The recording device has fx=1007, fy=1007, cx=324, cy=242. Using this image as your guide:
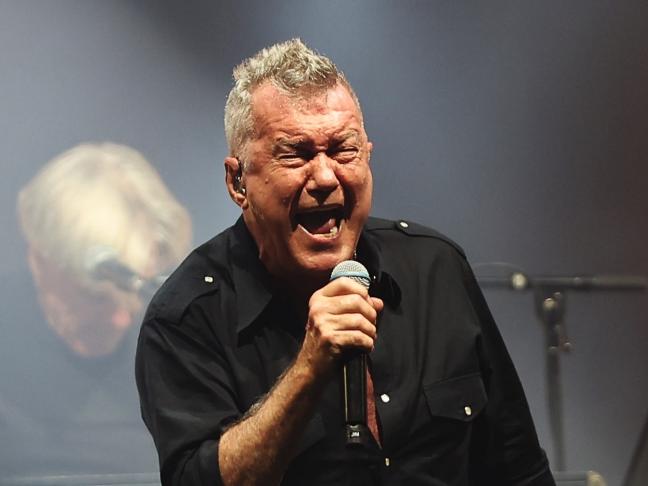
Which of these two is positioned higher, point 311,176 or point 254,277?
point 311,176

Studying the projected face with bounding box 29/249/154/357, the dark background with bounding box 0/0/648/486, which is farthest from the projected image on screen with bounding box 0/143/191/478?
the dark background with bounding box 0/0/648/486

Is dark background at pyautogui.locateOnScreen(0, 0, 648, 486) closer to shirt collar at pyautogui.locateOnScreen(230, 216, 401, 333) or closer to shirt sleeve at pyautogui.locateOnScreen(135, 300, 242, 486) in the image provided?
shirt collar at pyautogui.locateOnScreen(230, 216, 401, 333)

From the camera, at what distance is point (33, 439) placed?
2795mm

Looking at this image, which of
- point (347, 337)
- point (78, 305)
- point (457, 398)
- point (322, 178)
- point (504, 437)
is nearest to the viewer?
point (347, 337)

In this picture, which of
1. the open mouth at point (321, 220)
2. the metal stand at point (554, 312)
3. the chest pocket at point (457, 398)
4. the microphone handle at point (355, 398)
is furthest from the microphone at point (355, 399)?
the metal stand at point (554, 312)

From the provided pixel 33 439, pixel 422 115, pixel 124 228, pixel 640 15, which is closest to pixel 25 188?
pixel 124 228

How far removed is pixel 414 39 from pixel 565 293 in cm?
93

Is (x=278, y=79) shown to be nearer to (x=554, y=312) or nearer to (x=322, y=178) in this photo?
(x=322, y=178)

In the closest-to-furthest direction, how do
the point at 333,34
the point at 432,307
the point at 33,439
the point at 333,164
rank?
1. the point at 333,164
2. the point at 432,307
3. the point at 33,439
4. the point at 333,34

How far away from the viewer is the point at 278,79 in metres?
1.72

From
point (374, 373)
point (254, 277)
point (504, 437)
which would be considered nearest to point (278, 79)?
point (254, 277)

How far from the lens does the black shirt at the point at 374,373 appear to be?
167 cm

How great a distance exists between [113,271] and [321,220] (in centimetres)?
131

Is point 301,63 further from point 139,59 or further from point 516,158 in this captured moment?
point 516,158
